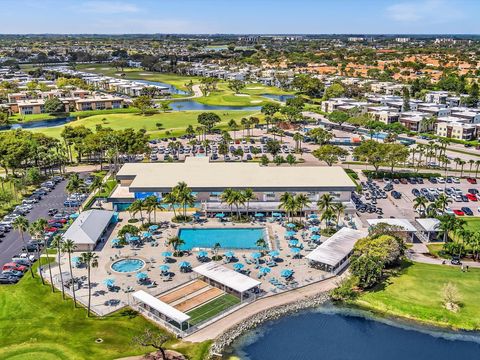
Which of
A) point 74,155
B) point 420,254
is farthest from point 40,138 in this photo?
point 420,254

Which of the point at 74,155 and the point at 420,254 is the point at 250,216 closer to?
the point at 420,254

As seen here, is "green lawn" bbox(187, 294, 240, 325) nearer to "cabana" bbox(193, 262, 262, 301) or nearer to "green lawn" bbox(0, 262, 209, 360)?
"cabana" bbox(193, 262, 262, 301)

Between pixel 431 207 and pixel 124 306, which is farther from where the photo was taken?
pixel 431 207

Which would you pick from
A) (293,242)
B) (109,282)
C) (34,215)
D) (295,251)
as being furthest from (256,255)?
(34,215)

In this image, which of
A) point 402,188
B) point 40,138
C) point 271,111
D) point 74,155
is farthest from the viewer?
point 271,111

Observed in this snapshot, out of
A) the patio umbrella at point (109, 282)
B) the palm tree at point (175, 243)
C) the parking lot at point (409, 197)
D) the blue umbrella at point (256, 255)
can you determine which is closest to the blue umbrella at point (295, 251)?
the blue umbrella at point (256, 255)

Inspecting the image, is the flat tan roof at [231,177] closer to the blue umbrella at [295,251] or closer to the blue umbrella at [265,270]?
the blue umbrella at [295,251]
